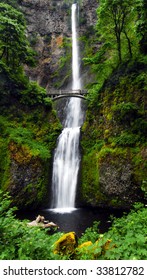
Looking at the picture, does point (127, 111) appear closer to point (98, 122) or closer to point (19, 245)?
point (98, 122)

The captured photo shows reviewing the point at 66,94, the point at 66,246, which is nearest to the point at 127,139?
the point at 66,246

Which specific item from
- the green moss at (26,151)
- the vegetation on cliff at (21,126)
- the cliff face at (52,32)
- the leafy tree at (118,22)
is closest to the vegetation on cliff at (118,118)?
the leafy tree at (118,22)

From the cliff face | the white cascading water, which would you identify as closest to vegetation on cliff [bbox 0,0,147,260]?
the white cascading water

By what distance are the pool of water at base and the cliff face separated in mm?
24085

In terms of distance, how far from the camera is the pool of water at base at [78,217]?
10.9 meters

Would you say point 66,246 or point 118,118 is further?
point 118,118

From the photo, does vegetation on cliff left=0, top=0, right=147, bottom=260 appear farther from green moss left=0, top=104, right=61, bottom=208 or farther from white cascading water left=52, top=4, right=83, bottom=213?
white cascading water left=52, top=4, right=83, bottom=213

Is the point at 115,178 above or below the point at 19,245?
above

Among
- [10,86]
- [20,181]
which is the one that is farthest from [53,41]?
[20,181]

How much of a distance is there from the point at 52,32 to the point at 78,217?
3362 cm

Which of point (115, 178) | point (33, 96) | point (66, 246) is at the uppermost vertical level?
point (33, 96)

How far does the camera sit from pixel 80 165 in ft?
53.9

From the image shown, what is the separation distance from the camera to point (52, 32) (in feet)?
124
